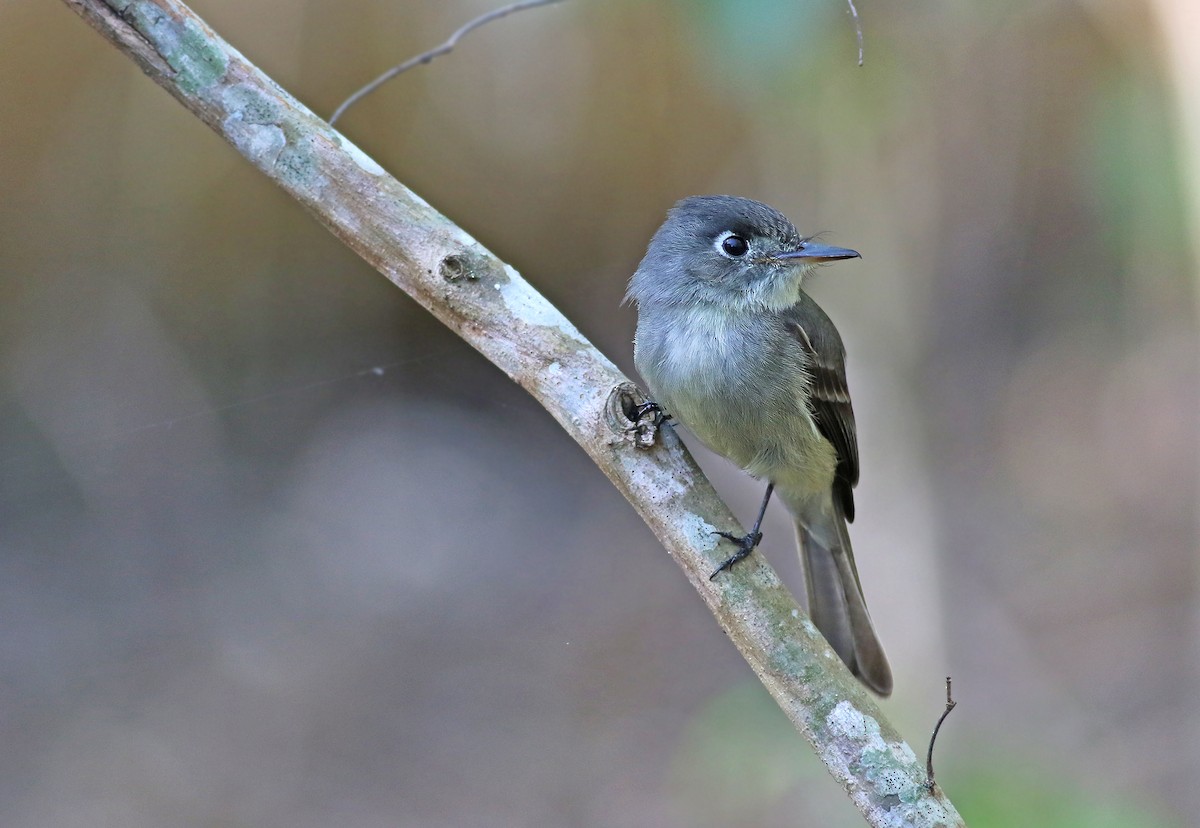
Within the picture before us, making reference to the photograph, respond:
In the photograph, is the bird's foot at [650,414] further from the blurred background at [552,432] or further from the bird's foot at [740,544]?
the blurred background at [552,432]

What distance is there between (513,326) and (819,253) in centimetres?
104

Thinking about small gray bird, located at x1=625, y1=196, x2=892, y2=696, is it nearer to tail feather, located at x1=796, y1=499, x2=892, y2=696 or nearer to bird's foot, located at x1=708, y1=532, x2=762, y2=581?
tail feather, located at x1=796, y1=499, x2=892, y2=696

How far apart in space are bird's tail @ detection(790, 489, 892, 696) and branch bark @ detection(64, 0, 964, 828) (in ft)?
2.94

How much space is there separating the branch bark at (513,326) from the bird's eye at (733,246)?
0.78 m

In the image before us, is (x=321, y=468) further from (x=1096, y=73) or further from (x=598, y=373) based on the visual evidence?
(x=1096, y=73)

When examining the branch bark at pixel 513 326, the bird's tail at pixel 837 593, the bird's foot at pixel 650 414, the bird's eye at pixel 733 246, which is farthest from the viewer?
the bird's tail at pixel 837 593

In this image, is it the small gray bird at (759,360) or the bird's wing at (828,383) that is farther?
the bird's wing at (828,383)

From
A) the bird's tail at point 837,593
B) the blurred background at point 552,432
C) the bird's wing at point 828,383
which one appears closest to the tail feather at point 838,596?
the bird's tail at point 837,593

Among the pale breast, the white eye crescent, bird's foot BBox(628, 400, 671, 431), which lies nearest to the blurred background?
the white eye crescent

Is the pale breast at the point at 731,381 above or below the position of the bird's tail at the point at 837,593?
above

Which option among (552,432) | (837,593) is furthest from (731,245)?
(552,432)

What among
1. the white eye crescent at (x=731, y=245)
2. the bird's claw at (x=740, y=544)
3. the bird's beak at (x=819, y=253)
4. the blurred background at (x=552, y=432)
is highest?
the bird's beak at (x=819, y=253)

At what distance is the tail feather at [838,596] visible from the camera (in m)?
3.35

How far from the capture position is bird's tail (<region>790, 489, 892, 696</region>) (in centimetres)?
335
